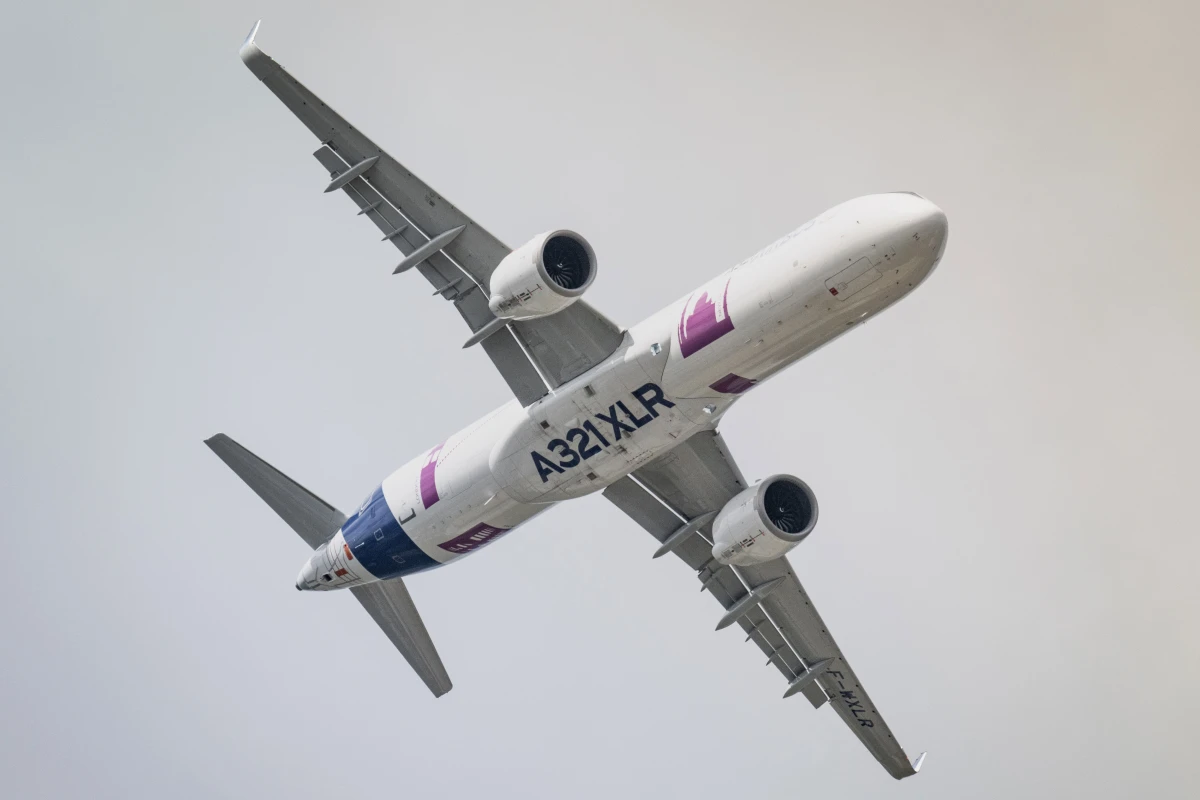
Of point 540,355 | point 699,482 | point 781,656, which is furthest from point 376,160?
point 781,656

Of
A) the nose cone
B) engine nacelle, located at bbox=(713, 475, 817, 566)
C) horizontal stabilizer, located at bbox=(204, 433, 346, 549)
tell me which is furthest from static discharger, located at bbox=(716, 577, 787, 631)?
the nose cone

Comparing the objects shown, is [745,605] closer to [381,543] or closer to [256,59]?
[381,543]

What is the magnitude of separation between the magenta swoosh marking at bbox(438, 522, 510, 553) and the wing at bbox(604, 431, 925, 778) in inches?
173

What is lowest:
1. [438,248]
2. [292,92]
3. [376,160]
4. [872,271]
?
[872,271]

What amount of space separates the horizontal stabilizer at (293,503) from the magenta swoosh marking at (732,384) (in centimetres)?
1558

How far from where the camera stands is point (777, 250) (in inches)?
1394

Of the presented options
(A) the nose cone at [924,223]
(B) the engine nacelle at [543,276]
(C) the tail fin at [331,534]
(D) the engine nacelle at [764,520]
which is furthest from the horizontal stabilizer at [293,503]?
(A) the nose cone at [924,223]

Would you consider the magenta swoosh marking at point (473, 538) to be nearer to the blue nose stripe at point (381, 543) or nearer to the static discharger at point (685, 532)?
the blue nose stripe at point (381, 543)

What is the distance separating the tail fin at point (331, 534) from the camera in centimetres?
4566

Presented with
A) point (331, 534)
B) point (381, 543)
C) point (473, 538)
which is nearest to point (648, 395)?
point (473, 538)

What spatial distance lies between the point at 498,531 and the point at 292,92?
14.9 meters

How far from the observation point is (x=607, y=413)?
3841 cm

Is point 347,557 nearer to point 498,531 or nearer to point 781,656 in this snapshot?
point 498,531

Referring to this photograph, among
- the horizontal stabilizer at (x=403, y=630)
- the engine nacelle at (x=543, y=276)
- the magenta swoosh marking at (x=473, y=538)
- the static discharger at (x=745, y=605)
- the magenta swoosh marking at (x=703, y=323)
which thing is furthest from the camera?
the horizontal stabilizer at (x=403, y=630)
